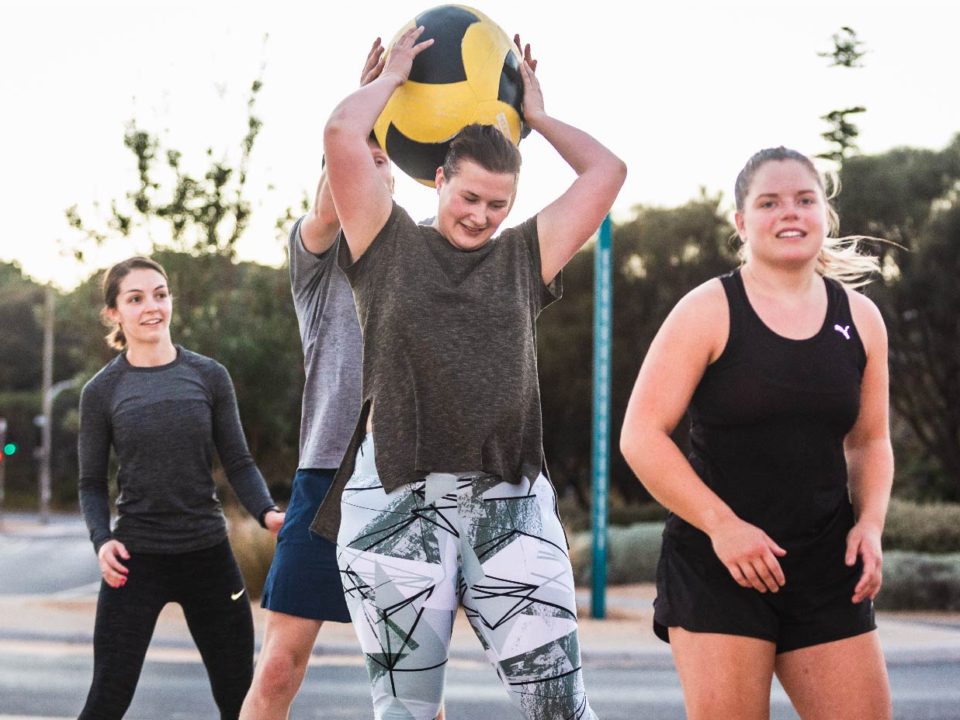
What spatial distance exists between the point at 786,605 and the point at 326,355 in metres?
1.61

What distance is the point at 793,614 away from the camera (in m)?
3.14

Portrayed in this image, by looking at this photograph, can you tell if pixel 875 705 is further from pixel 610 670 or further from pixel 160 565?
pixel 610 670

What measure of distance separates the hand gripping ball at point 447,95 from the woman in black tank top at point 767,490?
29.8 inches

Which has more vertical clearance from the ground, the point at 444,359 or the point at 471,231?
the point at 471,231

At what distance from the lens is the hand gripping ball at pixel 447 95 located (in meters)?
3.53

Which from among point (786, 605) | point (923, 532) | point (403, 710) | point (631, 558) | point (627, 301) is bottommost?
point (631, 558)

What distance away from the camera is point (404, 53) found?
11.6 feet

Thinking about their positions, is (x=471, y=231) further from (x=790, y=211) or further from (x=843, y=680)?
(x=843, y=680)

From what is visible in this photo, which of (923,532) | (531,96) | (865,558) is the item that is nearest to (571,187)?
(531,96)

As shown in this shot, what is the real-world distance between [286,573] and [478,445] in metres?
1.20

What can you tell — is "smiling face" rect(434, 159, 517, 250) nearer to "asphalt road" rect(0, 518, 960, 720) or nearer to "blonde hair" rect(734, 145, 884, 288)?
"blonde hair" rect(734, 145, 884, 288)

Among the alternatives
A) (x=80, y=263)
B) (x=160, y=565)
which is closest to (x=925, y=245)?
(x=80, y=263)

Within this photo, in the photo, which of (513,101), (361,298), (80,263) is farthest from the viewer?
(80,263)

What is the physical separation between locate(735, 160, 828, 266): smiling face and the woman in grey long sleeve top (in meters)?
2.09
